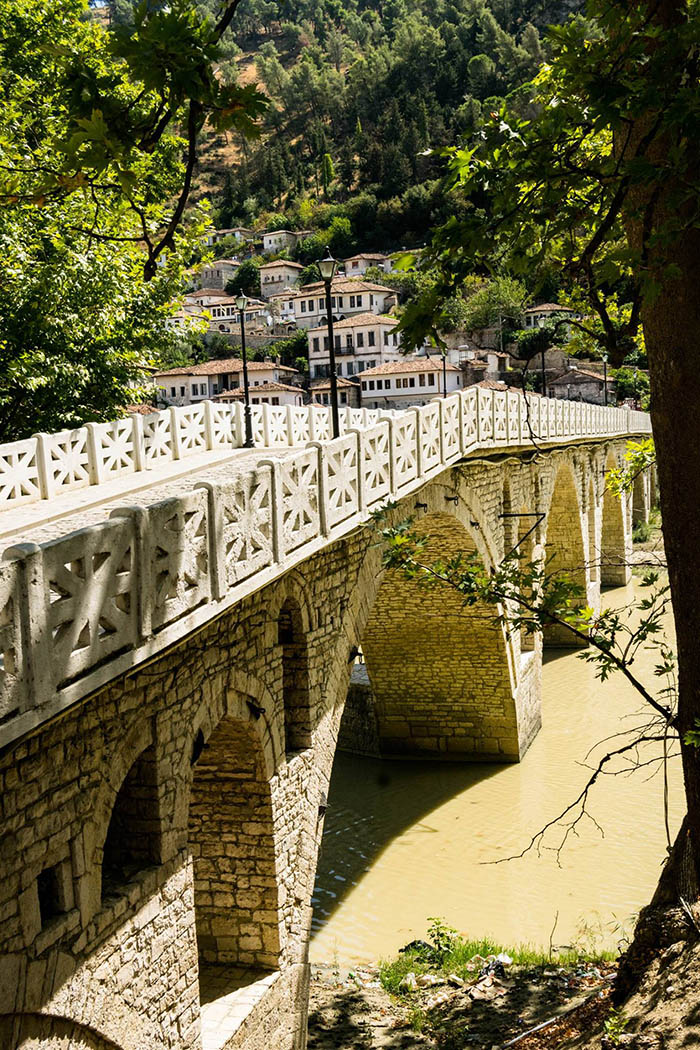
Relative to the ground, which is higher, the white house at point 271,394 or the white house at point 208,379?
the white house at point 208,379

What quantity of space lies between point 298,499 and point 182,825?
287 cm

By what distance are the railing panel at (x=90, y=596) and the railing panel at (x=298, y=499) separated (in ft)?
8.48

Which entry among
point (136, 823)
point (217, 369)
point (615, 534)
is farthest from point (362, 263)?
point (136, 823)

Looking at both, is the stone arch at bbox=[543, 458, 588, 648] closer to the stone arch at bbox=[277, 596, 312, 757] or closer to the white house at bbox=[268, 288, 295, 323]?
the stone arch at bbox=[277, 596, 312, 757]

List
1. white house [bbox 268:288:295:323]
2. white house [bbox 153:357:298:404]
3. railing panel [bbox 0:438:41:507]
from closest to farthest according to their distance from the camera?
railing panel [bbox 0:438:41:507]
white house [bbox 153:357:298:404]
white house [bbox 268:288:295:323]

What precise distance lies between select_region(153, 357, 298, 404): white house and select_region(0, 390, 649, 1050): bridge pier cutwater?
5211 centimetres

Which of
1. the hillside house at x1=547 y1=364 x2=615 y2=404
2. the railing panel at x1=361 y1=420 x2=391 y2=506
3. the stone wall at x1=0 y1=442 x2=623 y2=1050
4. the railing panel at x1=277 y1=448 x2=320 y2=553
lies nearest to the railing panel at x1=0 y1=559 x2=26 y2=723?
the stone wall at x1=0 y1=442 x2=623 y2=1050

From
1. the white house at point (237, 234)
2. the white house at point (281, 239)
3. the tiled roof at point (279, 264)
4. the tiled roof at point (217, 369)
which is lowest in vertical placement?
the tiled roof at point (217, 369)

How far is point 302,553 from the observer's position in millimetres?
8406

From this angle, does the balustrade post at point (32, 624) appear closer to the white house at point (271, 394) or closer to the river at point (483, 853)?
the river at point (483, 853)

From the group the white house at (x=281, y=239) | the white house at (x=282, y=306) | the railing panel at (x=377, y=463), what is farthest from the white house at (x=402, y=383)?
the white house at (x=281, y=239)

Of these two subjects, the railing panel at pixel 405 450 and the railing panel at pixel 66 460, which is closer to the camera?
the railing panel at pixel 405 450

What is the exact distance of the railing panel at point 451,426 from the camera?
14.8 meters

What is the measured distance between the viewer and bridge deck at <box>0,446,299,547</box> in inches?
356
